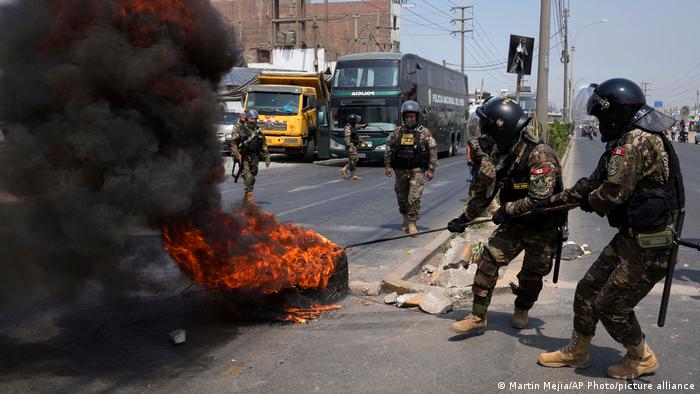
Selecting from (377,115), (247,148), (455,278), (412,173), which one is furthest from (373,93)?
(455,278)

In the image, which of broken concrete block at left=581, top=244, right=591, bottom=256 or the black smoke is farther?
broken concrete block at left=581, top=244, right=591, bottom=256

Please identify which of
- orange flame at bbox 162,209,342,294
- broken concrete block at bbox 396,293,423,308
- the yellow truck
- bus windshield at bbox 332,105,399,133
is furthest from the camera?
the yellow truck

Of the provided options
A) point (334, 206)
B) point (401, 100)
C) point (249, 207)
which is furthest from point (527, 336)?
point (401, 100)

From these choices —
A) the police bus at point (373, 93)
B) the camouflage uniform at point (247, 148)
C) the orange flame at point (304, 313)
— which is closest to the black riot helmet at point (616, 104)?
the orange flame at point (304, 313)

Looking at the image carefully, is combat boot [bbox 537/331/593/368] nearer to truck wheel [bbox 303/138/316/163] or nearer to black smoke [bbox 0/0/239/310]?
black smoke [bbox 0/0/239/310]

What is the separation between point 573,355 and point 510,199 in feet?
3.81

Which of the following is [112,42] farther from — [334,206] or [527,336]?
[334,206]

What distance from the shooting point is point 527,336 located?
4.52 m

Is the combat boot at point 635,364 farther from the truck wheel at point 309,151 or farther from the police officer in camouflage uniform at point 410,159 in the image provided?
the truck wheel at point 309,151

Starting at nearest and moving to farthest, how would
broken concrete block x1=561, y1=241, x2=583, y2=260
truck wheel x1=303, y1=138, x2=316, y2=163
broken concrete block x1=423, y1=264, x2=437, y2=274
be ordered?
broken concrete block x1=423, y1=264, x2=437, y2=274
broken concrete block x1=561, y1=241, x2=583, y2=260
truck wheel x1=303, y1=138, x2=316, y2=163

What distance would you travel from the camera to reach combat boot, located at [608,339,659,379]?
11.9ft

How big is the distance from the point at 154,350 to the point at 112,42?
80.2 inches

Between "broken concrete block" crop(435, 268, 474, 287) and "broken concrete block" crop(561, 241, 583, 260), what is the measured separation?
6.27 feet

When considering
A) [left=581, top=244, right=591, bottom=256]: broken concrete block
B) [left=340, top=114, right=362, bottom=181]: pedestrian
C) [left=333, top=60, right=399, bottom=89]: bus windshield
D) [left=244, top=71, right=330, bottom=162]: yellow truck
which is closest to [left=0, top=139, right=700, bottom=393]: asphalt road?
[left=581, top=244, right=591, bottom=256]: broken concrete block
